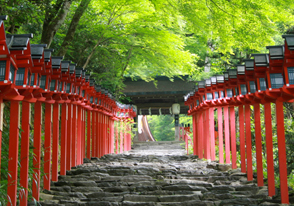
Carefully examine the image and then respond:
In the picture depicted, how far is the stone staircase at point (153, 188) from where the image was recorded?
6594 millimetres

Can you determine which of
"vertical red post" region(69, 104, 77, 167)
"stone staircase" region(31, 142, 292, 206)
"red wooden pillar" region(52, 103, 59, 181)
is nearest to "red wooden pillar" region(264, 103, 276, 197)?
"stone staircase" region(31, 142, 292, 206)

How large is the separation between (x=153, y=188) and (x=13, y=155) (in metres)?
3.25

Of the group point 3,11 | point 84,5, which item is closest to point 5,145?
point 3,11

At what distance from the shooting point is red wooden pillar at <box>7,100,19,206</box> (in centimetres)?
511

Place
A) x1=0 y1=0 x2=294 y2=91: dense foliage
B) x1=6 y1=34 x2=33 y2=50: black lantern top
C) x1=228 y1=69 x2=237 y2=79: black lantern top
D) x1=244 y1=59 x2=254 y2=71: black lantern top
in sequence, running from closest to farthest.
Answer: x1=6 y1=34 x2=33 y2=50: black lantern top, x1=244 y1=59 x2=254 y2=71: black lantern top, x1=0 y1=0 x2=294 y2=91: dense foliage, x1=228 y1=69 x2=237 y2=79: black lantern top

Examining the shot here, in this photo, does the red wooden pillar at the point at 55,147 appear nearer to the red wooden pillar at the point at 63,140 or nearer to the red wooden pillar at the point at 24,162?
the red wooden pillar at the point at 63,140

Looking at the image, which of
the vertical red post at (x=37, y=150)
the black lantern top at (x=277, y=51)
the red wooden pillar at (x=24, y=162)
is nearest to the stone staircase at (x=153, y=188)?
the vertical red post at (x=37, y=150)

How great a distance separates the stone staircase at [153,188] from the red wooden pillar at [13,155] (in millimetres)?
1374

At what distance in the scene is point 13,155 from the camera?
17.3 ft

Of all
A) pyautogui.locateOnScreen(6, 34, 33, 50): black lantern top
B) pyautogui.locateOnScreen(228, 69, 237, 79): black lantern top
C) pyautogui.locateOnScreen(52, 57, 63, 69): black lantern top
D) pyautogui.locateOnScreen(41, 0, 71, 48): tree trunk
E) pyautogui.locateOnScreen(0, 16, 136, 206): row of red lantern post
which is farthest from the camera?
pyautogui.locateOnScreen(41, 0, 71, 48): tree trunk

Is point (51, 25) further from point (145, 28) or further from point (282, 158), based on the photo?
point (282, 158)

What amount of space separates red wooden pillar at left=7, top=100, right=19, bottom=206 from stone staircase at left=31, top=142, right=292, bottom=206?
137 cm

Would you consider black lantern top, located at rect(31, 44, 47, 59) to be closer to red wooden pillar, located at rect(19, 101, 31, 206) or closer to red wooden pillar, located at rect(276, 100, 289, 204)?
red wooden pillar, located at rect(19, 101, 31, 206)

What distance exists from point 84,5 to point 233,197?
266 inches
